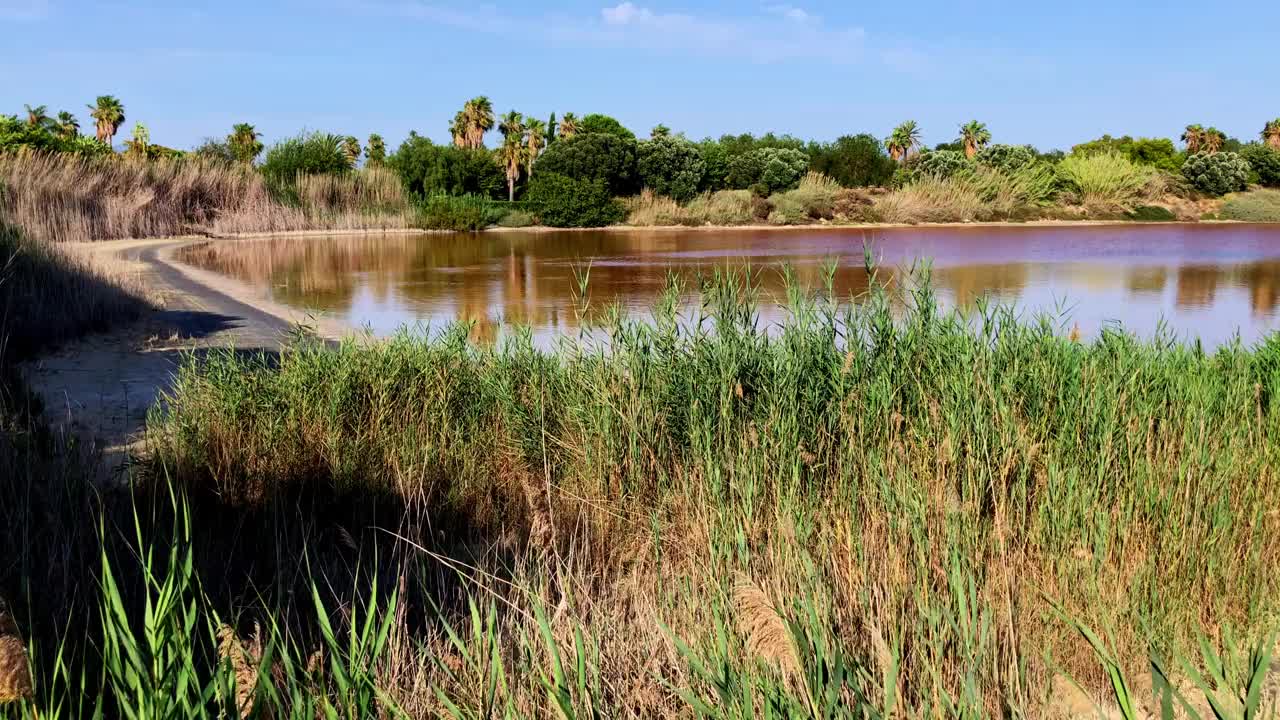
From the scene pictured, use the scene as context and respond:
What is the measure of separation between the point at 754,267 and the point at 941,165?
26.5 metres

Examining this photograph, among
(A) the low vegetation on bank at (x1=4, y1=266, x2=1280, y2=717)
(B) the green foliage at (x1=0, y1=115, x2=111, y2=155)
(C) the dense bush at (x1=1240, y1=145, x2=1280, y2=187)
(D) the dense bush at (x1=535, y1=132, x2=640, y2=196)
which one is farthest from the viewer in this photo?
(C) the dense bush at (x1=1240, y1=145, x2=1280, y2=187)

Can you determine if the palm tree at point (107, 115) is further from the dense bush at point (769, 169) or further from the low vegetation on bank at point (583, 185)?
the dense bush at point (769, 169)

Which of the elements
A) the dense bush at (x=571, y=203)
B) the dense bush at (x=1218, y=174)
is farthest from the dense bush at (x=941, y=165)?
the dense bush at (x=571, y=203)

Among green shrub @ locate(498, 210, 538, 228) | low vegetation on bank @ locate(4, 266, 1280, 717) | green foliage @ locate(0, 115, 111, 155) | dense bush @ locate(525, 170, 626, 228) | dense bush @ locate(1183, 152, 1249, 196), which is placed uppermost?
green foliage @ locate(0, 115, 111, 155)

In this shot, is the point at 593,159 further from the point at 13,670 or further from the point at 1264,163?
the point at 13,670

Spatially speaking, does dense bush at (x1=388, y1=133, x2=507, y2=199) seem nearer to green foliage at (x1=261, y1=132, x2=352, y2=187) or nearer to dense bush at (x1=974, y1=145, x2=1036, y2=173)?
green foliage at (x1=261, y1=132, x2=352, y2=187)

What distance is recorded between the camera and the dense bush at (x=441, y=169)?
133 ft

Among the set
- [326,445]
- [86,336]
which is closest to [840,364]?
[326,445]

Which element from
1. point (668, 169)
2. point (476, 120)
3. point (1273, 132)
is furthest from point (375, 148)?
point (1273, 132)

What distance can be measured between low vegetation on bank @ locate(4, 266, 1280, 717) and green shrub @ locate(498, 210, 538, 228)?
96.9ft

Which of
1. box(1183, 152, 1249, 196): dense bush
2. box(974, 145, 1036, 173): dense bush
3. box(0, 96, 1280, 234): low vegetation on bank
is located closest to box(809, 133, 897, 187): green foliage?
box(0, 96, 1280, 234): low vegetation on bank

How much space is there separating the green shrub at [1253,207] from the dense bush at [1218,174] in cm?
123

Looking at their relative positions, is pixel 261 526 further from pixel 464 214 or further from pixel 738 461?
pixel 464 214

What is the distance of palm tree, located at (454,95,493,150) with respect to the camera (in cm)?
6022
